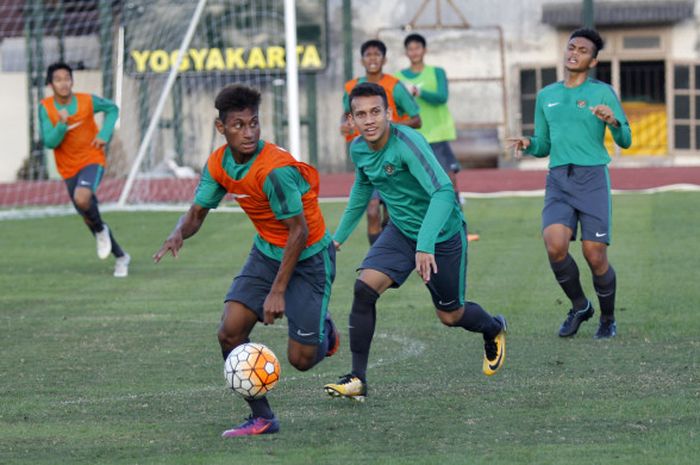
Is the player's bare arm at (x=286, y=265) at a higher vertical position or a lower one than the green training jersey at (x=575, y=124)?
lower

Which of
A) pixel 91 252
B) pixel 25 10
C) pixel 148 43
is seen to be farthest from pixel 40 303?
pixel 25 10

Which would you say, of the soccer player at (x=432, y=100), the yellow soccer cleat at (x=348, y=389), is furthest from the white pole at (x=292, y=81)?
the yellow soccer cleat at (x=348, y=389)

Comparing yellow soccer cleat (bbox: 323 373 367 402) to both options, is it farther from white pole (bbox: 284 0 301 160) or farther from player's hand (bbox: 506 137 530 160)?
white pole (bbox: 284 0 301 160)

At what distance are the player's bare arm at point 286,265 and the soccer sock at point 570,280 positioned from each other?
334cm

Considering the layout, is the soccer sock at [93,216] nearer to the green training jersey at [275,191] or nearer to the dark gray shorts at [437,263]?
the dark gray shorts at [437,263]

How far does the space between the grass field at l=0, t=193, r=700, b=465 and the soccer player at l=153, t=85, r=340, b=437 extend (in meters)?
0.40

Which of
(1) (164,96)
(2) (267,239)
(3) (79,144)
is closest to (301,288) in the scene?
(2) (267,239)

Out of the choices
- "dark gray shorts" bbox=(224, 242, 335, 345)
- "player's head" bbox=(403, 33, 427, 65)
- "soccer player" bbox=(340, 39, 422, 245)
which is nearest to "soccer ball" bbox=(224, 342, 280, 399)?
"dark gray shorts" bbox=(224, 242, 335, 345)

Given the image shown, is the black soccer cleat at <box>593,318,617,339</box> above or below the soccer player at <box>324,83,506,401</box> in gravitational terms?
below

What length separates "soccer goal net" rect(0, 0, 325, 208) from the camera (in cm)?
2702

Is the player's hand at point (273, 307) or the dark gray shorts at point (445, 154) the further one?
the dark gray shorts at point (445, 154)

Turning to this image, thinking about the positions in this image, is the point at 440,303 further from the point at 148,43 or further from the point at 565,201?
the point at 148,43

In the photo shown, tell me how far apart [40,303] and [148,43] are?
15280mm

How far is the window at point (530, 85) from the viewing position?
3134 cm
